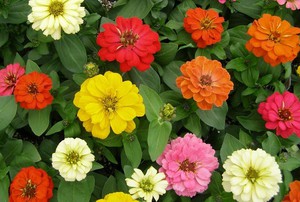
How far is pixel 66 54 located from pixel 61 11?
209 mm

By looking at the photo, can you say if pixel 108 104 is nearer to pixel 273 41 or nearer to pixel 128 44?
pixel 128 44

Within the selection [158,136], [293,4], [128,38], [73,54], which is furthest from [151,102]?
[293,4]

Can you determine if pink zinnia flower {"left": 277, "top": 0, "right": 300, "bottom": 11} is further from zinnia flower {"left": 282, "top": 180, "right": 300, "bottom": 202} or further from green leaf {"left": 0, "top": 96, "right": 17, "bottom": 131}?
A: green leaf {"left": 0, "top": 96, "right": 17, "bottom": 131}

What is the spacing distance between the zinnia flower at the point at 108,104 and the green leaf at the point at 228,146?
31 cm

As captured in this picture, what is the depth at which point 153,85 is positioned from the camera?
154 centimetres

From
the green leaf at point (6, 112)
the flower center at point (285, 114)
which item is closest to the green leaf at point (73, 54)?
the green leaf at point (6, 112)

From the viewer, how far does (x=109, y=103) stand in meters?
1.29

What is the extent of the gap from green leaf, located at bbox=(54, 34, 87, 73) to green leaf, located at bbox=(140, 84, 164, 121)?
0.90ft

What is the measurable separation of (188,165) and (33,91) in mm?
537

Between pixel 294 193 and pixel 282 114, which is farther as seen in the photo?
pixel 282 114

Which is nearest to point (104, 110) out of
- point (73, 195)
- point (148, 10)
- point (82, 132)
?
point (82, 132)

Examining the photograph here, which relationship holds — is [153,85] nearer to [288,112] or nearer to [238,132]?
[238,132]

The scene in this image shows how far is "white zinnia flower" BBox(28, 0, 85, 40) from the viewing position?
133cm

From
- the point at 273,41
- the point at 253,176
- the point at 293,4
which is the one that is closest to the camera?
the point at 253,176
